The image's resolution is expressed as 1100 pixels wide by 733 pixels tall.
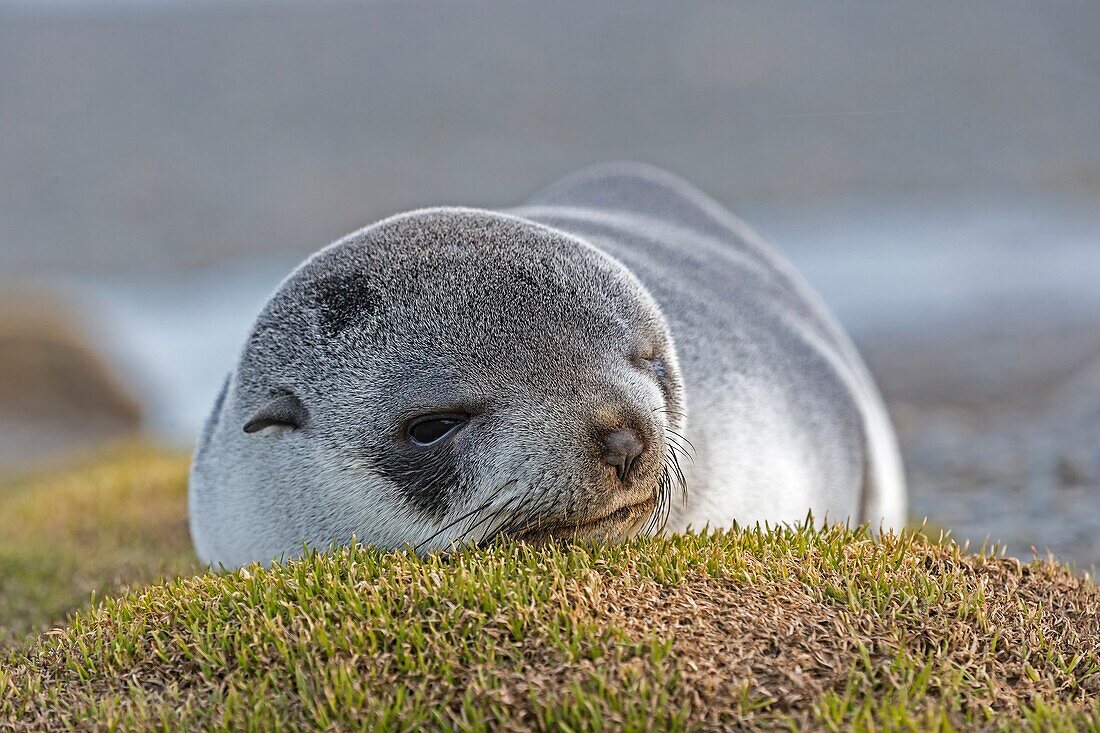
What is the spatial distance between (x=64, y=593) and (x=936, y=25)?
5389 centimetres

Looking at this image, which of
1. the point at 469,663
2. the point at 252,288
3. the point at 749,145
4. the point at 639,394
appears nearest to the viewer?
the point at 469,663

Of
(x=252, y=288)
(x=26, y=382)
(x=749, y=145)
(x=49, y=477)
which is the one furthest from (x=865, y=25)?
(x=49, y=477)

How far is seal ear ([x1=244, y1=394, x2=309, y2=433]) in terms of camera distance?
465 cm

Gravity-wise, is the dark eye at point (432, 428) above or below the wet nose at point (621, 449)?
below

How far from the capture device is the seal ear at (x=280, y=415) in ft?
15.3

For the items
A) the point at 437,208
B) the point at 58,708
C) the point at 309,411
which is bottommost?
the point at 58,708

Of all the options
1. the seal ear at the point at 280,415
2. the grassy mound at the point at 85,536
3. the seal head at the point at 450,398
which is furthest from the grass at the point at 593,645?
the grassy mound at the point at 85,536

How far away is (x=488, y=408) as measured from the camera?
4.21m

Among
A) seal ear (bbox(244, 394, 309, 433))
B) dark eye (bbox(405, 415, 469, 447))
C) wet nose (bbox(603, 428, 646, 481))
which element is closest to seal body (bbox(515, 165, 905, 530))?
wet nose (bbox(603, 428, 646, 481))

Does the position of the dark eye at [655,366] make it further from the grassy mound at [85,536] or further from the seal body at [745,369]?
the grassy mound at [85,536]

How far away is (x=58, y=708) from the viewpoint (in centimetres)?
373

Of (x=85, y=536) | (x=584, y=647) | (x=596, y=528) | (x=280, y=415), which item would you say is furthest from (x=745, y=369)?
(x=85, y=536)

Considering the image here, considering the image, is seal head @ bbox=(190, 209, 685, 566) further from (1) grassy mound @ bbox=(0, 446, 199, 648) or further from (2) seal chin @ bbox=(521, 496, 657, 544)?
(1) grassy mound @ bbox=(0, 446, 199, 648)

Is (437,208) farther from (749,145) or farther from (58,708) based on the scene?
(749,145)
